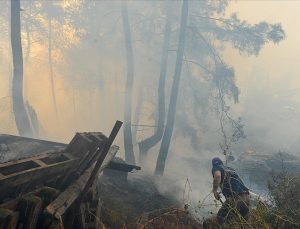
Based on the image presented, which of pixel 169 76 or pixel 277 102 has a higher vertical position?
pixel 169 76

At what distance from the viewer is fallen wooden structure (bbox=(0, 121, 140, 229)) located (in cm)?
432

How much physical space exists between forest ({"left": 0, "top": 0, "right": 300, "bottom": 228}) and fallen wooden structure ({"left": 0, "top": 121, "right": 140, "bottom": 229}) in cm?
10

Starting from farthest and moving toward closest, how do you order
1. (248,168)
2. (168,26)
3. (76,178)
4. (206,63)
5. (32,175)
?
1. (206,63)
2. (168,26)
3. (248,168)
4. (76,178)
5. (32,175)

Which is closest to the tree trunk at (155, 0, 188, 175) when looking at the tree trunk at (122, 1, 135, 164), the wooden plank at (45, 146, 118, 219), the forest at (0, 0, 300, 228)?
the forest at (0, 0, 300, 228)

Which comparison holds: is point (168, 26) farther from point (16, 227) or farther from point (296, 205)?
point (16, 227)

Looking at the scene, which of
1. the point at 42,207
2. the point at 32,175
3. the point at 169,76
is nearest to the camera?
the point at 42,207

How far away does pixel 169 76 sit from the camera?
2347 cm

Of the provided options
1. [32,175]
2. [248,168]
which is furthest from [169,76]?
[32,175]

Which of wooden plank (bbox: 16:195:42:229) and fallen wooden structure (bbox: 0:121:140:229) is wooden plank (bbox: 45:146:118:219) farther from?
wooden plank (bbox: 16:195:42:229)

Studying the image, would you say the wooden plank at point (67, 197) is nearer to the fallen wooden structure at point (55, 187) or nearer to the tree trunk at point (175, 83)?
the fallen wooden structure at point (55, 187)

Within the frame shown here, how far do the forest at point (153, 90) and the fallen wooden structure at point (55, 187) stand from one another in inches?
3.9

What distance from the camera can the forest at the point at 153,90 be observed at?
14375mm

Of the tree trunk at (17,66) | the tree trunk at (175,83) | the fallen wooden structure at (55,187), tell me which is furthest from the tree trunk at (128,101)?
the fallen wooden structure at (55,187)

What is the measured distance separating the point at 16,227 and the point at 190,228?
3818 mm
